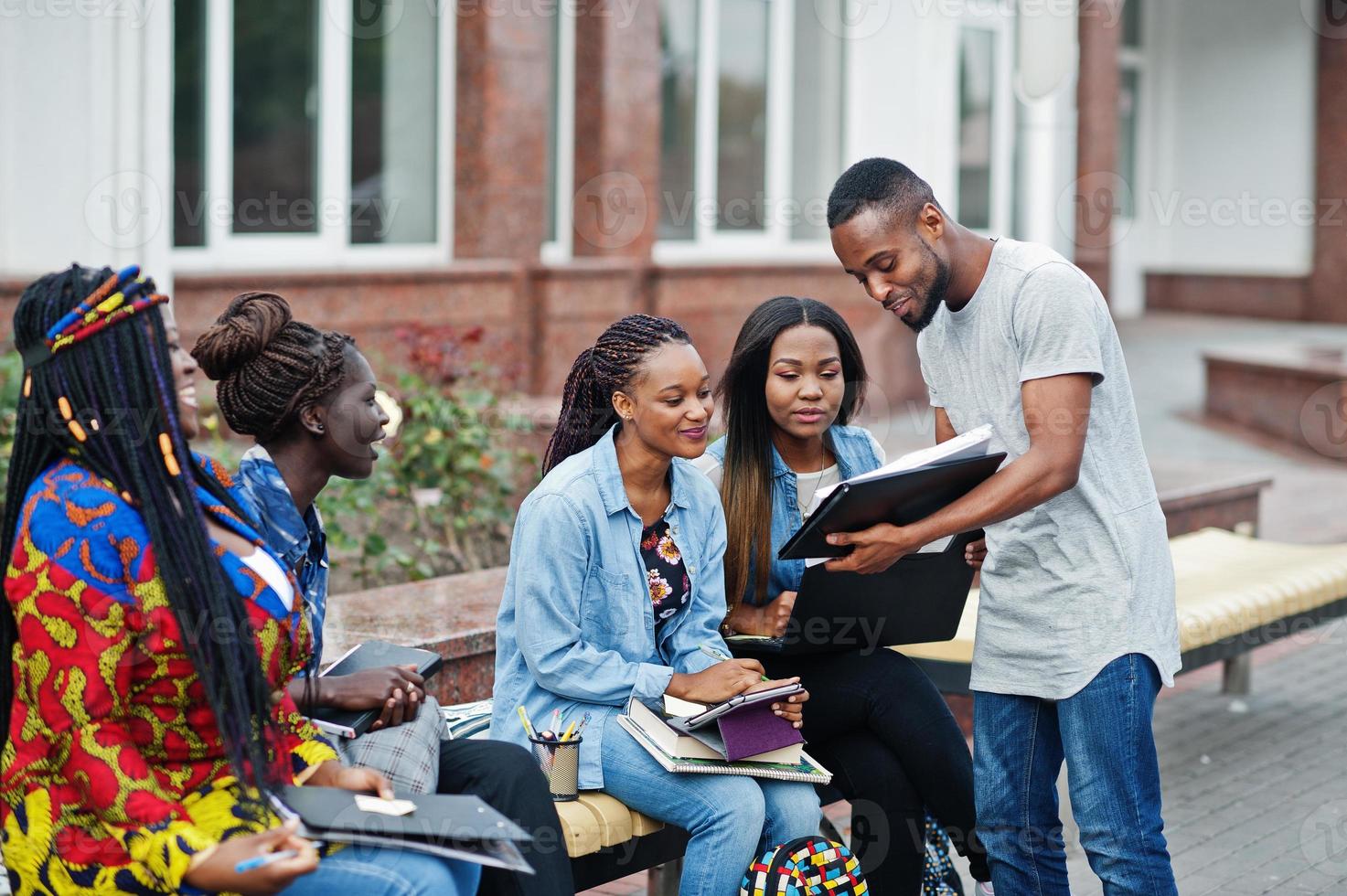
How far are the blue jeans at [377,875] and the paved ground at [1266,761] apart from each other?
201 cm

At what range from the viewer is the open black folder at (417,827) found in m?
2.59

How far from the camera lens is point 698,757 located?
11.3 feet

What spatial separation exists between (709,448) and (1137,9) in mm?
20033

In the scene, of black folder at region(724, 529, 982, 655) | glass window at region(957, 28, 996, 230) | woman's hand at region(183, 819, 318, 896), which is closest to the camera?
woman's hand at region(183, 819, 318, 896)

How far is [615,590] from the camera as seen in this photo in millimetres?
3607

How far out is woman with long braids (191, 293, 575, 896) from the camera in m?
3.13

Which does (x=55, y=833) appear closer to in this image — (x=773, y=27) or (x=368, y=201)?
(x=368, y=201)
